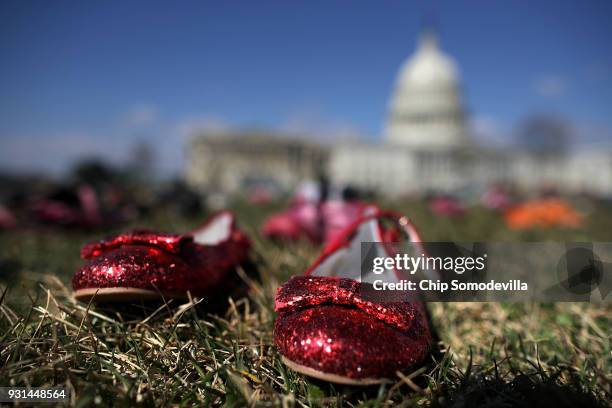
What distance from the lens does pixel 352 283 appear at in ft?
3.58

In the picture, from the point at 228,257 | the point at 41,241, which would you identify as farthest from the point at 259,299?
the point at 41,241

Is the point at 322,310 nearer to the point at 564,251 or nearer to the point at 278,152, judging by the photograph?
the point at 564,251

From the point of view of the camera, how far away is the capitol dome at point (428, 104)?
61.7 metres

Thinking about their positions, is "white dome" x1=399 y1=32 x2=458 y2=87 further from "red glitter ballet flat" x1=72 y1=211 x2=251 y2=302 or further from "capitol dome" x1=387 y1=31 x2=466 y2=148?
"red glitter ballet flat" x1=72 y1=211 x2=251 y2=302

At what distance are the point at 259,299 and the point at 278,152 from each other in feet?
232

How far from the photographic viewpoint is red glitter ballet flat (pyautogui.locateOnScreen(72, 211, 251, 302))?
1.19m

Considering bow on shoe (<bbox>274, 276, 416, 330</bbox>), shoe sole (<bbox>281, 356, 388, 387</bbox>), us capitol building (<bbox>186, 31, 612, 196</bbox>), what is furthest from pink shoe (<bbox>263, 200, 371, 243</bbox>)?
us capitol building (<bbox>186, 31, 612, 196</bbox>)

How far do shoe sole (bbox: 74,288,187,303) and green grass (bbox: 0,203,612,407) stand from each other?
44mm

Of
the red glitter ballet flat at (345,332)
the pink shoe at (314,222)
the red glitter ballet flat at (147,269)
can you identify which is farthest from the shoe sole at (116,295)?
the pink shoe at (314,222)

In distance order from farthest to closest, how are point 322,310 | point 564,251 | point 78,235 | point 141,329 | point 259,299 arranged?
1. point 78,235
2. point 259,299
3. point 564,251
4. point 141,329
5. point 322,310

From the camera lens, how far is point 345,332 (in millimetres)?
958

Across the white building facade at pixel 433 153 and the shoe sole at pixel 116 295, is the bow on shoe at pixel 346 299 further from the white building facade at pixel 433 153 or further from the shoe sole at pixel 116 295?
the white building facade at pixel 433 153

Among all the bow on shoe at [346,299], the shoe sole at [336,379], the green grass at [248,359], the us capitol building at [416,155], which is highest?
the bow on shoe at [346,299]

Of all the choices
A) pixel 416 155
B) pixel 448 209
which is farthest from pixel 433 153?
pixel 448 209
